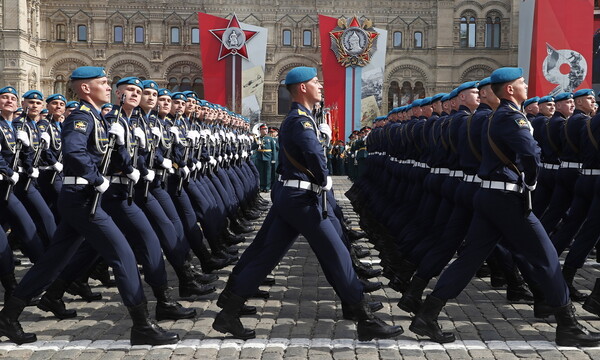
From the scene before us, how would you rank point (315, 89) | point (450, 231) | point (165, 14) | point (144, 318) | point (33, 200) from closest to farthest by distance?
point (144, 318)
point (315, 89)
point (450, 231)
point (33, 200)
point (165, 14)

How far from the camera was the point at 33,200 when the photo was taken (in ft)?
25.9

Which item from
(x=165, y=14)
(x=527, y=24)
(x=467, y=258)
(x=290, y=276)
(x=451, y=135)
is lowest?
(x=290, y=276)

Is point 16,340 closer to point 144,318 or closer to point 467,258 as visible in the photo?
point 144,318

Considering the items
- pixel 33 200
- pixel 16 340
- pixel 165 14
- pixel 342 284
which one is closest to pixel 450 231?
pixel 342 284

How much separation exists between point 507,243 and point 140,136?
296 cm

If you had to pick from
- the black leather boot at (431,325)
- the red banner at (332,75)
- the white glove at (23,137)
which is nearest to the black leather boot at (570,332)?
the black leather boot at (431,325)

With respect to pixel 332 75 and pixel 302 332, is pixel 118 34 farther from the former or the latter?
pixel 302 332

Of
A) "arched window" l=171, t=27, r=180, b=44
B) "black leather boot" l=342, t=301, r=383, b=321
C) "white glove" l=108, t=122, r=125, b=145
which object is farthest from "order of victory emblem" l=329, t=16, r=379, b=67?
"white glove" l=108, t=122, r=125, b=145

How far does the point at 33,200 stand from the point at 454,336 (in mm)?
4654

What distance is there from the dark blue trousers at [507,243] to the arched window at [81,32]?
40.1m

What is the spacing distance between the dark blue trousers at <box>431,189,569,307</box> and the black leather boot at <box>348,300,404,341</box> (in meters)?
0.42

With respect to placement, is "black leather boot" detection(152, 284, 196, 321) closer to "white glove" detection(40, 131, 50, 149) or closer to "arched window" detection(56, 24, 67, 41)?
"white glove" detection(40, 131, 50, 149)

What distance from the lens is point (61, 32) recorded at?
140 feet

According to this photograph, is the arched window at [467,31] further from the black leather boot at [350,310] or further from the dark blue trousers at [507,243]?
the dark blue trousers at [507,243]
